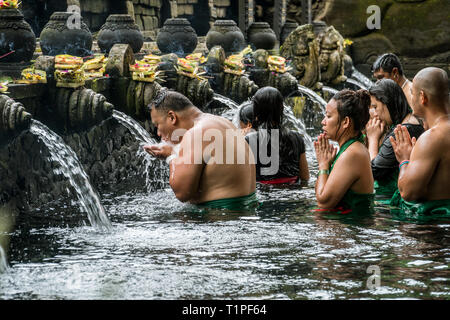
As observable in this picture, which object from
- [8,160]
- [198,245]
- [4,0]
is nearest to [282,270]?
[198,245]

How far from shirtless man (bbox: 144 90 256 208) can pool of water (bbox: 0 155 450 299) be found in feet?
0.52

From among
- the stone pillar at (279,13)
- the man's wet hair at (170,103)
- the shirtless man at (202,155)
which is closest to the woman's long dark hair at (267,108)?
the shirtless man at (202,155)

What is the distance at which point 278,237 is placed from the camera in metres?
4.63

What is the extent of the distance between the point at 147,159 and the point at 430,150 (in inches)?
163

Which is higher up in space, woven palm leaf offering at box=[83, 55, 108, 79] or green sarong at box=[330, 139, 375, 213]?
woven palm leaf offering at box=[83, 55, 108, 79]

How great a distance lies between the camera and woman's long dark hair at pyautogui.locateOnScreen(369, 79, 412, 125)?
222 inches

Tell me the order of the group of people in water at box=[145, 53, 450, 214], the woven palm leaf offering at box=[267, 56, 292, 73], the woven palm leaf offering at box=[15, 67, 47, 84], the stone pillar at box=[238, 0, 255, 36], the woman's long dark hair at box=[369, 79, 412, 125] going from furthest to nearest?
the stone pillar at box=[238, 0, 255, 36]
the woven palm leaf offering at box=[267, 56, 292, 73]
the woven palm leaf offering at box=[15, 67, 47, 84]
the woman's long dark hair at box=[369, 79, 412, 125]
the group of people in water at box=[145, 53, 450, 214]

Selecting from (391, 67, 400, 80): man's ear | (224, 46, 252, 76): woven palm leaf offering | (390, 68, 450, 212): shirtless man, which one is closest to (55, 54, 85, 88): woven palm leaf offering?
(390, 68, 450, 212): shirtless man

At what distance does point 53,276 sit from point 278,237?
60.1 inches

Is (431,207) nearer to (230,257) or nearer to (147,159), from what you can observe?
(230,257)

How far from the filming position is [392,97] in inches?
224

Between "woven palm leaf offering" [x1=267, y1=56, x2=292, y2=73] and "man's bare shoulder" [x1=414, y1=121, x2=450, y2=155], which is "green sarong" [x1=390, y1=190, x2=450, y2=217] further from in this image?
"woven palm leaf offering" [x1=267, y1=56, x2=292, y2=73]

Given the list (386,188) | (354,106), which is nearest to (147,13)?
(386,188)
